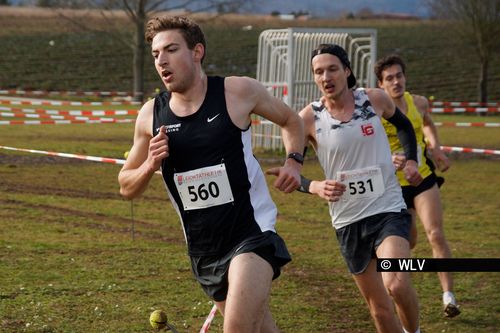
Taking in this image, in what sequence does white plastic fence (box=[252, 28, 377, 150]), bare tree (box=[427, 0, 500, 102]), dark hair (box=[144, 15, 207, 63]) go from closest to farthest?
1. dark hair (box=[144, 15, 207, 63])
2. white plastic fence (box=[252, 28, 377, 150])
3. bare tree (box=[427, 0, 500, 102])

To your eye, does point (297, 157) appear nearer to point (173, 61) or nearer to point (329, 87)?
point (173, 61)

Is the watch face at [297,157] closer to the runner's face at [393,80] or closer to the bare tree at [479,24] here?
the runner's face at [393,80]

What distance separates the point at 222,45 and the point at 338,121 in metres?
57.9

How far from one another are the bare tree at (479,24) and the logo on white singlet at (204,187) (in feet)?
140

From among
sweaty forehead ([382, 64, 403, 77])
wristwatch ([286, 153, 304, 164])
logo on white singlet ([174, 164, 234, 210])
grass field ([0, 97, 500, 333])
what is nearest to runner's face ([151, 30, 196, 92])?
logo on white singlet ([174, 164, 234, 210])

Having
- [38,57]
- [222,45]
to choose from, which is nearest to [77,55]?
[38,57]

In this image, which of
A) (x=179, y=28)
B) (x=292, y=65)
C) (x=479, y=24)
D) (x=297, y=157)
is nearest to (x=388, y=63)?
(x=297, y=157)

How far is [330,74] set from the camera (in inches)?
260

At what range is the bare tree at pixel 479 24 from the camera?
46.0 m

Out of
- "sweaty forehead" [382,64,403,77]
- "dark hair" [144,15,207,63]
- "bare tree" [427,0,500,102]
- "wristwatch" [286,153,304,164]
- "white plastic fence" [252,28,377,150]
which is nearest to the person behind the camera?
"dark hair" [144,15,207,63]

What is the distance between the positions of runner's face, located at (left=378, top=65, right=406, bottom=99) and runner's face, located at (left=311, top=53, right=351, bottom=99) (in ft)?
5.62

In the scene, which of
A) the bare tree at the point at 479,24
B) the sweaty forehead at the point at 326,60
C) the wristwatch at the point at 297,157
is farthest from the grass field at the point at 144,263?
the bare tree at the point at 479,24

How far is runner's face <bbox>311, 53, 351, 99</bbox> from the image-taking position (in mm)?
6559

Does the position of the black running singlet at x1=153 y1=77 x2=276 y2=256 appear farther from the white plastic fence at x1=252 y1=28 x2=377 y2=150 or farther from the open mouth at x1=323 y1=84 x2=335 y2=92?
the white plastic fence at x1=252 y1=28 x2=377 y2=150
